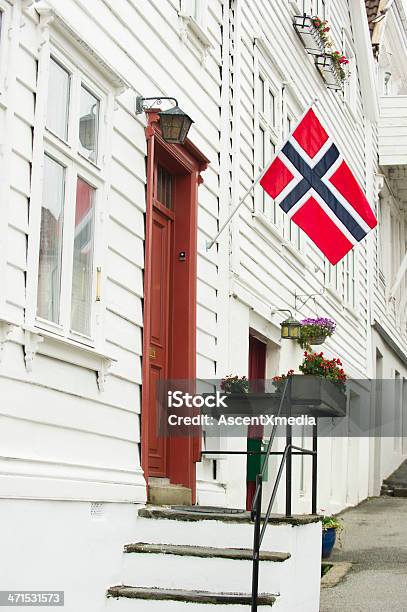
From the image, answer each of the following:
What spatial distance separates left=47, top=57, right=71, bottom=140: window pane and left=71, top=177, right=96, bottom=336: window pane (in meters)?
0.43

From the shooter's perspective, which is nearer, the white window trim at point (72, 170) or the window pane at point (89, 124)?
the white window trim at point (72, 170)

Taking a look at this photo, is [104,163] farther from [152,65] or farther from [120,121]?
[152,65]

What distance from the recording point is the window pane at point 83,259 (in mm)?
7340

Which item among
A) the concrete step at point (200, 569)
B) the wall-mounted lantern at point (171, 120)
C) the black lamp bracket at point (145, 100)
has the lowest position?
the concrete step at point (200, 569)

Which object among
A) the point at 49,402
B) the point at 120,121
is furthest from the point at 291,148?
the point at 49,402

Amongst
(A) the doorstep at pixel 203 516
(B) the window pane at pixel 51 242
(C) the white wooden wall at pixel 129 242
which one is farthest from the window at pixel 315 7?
(A) the doorstep at pixel 203 516

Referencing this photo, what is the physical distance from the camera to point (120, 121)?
26.7 feet

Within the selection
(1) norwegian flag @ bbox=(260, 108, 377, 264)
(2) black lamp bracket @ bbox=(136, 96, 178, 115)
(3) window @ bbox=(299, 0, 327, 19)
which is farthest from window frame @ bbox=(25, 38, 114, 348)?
(3) window @ bbox=(299, 0, 327, 19)

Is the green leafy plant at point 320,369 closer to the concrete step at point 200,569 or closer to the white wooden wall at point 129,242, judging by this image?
the white wooden wall at point 129,242

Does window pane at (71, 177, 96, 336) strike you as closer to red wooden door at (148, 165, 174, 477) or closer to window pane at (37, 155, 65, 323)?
window pane at (37, 155, 65, 323)

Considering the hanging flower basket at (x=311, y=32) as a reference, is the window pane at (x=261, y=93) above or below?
below

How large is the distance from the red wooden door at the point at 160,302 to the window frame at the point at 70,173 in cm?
139

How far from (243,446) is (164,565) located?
12.5ft

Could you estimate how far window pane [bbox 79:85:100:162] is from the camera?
752cm
